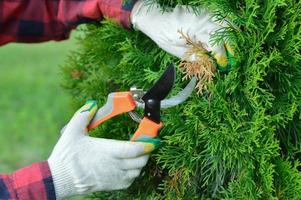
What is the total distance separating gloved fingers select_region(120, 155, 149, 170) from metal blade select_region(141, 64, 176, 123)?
0.12m

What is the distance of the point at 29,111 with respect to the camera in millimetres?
5363

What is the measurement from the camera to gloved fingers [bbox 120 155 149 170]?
1.64 meters

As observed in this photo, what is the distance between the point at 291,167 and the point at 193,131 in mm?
257

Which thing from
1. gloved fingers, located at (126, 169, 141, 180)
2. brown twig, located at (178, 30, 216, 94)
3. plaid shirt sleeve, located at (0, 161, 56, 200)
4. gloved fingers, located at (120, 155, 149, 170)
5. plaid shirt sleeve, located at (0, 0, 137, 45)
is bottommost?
plaid shirt sleeve, located at (0, 161, 56, 200)

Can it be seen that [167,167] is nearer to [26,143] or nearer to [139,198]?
[139,198]

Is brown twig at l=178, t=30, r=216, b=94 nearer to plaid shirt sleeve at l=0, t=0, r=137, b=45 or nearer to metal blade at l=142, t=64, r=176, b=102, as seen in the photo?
metal blade at l=142, t=64, r=176, b=102

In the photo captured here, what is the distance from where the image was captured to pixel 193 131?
1.56 meters

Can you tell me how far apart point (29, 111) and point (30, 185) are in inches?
147

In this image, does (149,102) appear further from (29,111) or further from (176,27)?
(29,111)

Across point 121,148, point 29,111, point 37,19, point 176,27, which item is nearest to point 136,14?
point 176,27

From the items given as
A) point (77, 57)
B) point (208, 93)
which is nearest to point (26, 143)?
point (77, 57)

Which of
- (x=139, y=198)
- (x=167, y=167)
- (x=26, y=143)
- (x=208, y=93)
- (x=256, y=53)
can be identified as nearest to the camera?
(x=256, y=53)

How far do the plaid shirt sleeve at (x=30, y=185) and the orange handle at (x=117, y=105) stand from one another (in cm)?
22

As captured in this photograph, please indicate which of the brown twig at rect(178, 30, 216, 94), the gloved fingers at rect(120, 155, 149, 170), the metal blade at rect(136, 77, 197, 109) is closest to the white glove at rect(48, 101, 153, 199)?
the gloved fingers at rect(120, 155, 149, 170)
